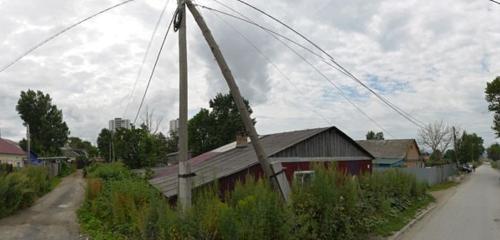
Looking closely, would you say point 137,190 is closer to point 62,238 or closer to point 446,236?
point 62,238

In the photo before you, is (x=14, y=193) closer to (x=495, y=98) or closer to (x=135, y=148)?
(x=135, y=148)

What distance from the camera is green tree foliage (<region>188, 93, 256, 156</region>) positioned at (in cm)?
5638

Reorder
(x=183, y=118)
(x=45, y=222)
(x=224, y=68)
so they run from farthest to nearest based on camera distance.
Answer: (x=45, y=222) < (x=224, y=68) < (x=183, y=118)

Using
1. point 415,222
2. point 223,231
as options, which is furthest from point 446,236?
point 223,231

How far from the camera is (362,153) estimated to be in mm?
22219

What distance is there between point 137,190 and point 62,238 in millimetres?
2568

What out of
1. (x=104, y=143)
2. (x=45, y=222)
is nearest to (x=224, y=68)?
(x=45, y=222)

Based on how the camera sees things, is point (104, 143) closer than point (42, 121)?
No

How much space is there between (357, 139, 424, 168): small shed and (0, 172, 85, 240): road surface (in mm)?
34915

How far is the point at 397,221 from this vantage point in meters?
14.0

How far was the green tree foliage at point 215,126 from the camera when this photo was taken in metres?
56.4

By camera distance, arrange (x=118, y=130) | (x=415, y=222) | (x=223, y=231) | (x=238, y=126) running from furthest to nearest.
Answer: (x=238, y=126), (x=118, y=130), (x=415, y=222), (x=223, y=231)

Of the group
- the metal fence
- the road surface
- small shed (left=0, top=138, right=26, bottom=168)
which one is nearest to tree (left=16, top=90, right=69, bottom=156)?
small shed (left=0, top=138, right=26, bottom=168)

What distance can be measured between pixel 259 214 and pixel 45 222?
11060mm
